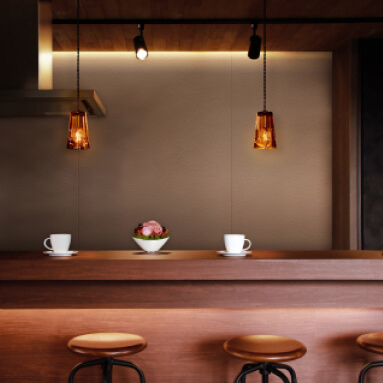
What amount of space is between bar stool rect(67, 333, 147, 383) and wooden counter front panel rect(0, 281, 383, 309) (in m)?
0.19

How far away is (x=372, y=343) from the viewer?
2000mm

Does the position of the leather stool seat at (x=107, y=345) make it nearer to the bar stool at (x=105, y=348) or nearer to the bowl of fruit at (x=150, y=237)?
the bar stool at (x=105, y=348)

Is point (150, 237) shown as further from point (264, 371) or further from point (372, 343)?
point (372, 343)

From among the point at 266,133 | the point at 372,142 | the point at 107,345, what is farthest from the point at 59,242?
the point at 372,142

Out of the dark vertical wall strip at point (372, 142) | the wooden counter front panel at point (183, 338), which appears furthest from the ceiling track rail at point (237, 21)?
the wooden counter front panel at point (183, 338)

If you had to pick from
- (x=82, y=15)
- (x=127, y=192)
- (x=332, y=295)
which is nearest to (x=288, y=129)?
(x=127, y=192)

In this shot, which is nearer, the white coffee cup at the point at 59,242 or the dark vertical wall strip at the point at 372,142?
the white coffee cup at the point at 59,242

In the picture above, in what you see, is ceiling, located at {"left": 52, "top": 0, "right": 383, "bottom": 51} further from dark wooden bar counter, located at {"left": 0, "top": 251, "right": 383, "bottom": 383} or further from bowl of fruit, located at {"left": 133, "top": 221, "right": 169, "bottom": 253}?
dark wooden bar counter, located at {"left": 0, "top": 251, "right": 383, "bottom": 383}

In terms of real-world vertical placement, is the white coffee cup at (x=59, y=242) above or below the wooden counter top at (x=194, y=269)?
above

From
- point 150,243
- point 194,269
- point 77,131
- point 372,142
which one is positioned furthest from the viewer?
point 372,142

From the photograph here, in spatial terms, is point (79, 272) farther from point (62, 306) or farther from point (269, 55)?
point (269, 55)

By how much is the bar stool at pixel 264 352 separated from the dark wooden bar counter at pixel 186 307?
0.67 ft

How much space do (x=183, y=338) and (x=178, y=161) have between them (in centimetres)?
204

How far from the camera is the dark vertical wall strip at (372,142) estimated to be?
3.75 metres
